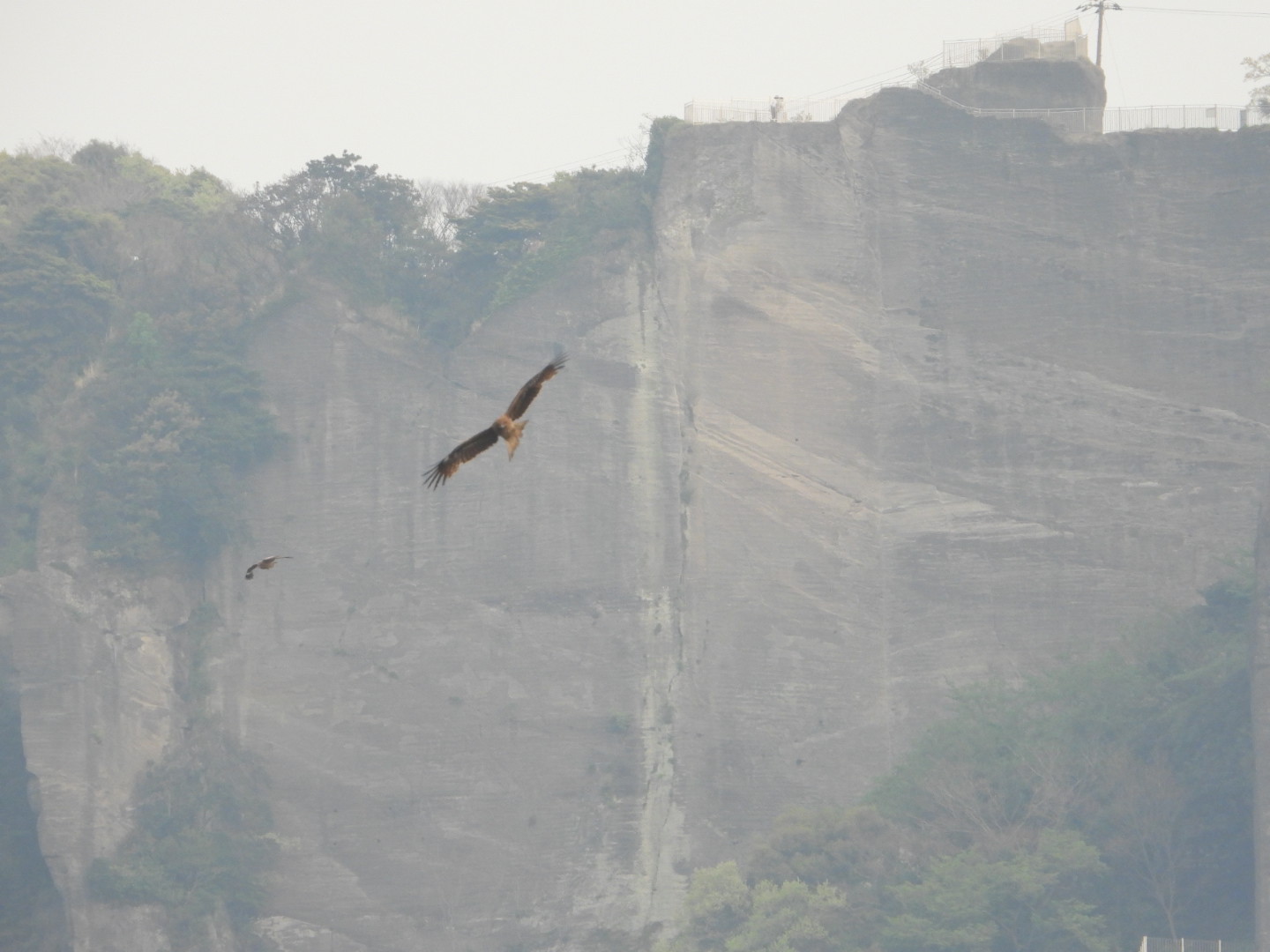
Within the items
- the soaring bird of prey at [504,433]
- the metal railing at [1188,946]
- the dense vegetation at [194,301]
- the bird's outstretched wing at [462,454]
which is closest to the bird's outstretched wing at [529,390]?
the soaring bird of prey at [504,433]

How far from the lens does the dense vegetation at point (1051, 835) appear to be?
39.0 m

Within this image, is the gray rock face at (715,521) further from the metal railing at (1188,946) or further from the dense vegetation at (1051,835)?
the metal railing at (1188,946)

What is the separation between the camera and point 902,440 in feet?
160

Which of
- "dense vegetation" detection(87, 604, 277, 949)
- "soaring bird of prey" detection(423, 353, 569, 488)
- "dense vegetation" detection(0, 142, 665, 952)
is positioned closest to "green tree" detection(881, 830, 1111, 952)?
"dense vegetation" detection(87, 604, 277, 949)

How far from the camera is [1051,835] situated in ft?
129

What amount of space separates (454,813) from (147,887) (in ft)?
19.6

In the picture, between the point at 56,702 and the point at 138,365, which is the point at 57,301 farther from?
the point at 56,702

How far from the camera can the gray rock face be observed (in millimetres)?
47406

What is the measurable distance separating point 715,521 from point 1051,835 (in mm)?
11802

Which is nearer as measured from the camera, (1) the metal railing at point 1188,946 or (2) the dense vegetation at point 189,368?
(1) the metal railing at point 1188,946

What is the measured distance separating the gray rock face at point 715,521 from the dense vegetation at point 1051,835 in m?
3.86

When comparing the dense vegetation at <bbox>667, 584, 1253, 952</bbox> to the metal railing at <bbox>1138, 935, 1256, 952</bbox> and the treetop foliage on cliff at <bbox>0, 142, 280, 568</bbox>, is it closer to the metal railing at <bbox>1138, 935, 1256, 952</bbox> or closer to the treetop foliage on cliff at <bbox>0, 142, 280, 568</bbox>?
the metal railing at <bbox>1138, 935, 1256, 952</bbox>

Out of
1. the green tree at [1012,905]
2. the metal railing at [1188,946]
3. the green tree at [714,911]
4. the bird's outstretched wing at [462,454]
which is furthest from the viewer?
the green tree at [714,911]

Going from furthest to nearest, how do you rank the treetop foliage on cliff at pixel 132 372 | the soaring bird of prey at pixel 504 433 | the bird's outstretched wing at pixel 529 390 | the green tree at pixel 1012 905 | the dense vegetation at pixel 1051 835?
the treetop foliage on cliff at pixel 132 372
the dense vegetation at pixel 1051 835
the green tree at pixel 1012 905
the bird's outstretched wing at pixel 529 390
the soaring bird of prey at pixel 504 433
